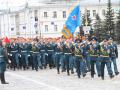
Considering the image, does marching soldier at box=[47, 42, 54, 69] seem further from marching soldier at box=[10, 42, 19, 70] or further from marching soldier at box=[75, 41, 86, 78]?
marching soldier at box=[75, 41, 86, 78]

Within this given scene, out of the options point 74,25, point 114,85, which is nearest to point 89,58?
point 114,85

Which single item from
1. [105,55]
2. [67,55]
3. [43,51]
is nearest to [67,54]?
[67,55]

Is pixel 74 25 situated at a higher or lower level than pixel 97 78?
higher

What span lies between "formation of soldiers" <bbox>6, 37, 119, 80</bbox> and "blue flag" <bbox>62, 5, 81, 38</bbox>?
0.81 meters

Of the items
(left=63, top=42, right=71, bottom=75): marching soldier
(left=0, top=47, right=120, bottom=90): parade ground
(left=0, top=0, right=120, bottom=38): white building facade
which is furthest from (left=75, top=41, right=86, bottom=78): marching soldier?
(left=0, top=0, right=120, bottom=38): white building facade

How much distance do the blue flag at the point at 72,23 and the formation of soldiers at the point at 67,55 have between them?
31.7 inches

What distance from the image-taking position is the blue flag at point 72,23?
84.3ft

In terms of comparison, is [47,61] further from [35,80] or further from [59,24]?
[59,24]

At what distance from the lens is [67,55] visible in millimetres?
22047

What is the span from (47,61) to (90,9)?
8688cm

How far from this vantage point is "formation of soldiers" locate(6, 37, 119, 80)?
1911cm

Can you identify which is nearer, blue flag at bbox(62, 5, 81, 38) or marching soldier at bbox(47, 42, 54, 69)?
blue flag at bbox(62, 5, 81, 38)

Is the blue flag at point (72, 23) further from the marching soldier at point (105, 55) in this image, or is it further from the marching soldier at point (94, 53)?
the marching soldier at point (105, 55)

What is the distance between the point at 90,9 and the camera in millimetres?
112812
